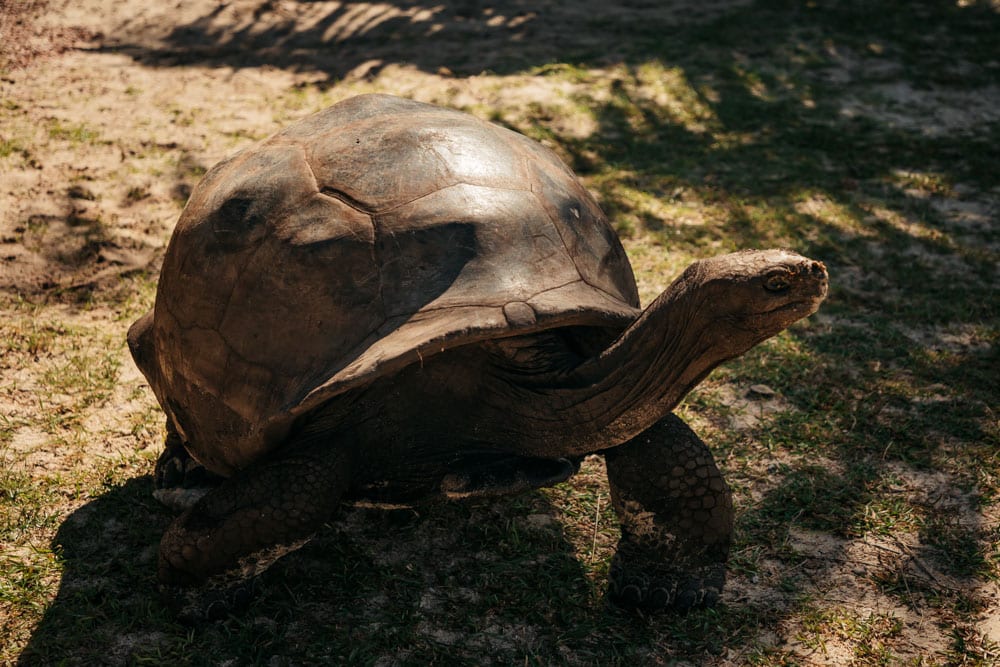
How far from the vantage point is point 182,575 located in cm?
277

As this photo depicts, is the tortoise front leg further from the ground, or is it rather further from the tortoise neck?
the tortoise neck

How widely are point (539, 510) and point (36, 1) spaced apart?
833 centimetres

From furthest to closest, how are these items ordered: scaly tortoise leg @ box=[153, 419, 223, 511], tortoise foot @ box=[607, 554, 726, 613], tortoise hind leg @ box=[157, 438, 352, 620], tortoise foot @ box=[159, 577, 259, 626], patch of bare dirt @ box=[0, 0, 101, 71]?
patch of bare dirt @ box=[0, 0, 101, 71]
scaly tortoise leg @ box=[153, 419, 223, 511]
tortoise foot @ box=[607, 554, 726, 613]
tortoise foot @ box=[159, 577, 259, 626]
tortoise hind leg @ box=[157, 438, 352, 620]

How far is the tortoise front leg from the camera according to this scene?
2.81m

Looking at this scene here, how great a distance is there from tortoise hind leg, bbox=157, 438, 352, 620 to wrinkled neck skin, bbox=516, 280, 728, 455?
2.36ft

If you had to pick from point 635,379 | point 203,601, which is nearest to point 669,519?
point 635,379

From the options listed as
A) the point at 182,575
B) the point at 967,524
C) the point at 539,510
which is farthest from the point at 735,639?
the point at 182,575

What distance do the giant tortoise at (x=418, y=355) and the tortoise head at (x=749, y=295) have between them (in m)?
0.04

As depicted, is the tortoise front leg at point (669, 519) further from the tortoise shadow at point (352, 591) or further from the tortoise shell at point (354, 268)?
the tortoise shell at point (354, 268)

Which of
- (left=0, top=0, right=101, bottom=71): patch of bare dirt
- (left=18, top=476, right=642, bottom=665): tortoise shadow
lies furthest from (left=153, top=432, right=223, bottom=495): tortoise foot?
(left=0, top=0, right=101, bottom=71): patch of bare dirt

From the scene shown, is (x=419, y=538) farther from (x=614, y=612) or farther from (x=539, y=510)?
(x=614, y=612)

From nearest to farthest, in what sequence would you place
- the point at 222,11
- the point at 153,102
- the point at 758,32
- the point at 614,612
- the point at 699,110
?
the point at 614,612
the point at 153,102
the point at 699,110
the point at 222,11
the point at 758,32

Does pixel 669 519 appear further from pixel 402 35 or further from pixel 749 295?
pixel 402 35

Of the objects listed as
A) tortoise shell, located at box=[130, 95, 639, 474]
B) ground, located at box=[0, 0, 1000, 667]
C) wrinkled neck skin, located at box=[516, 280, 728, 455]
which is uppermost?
tortoise shell, located at box=[130, 95, 639, 474]
